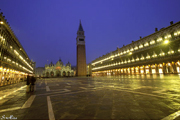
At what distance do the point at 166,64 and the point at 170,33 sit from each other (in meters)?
10.5

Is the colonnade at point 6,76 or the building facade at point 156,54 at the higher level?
the building facade at point 156,54

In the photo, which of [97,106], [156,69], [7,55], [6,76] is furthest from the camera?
[156,69]

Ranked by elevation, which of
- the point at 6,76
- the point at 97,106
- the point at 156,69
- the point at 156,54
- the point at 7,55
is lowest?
the point at 97,106

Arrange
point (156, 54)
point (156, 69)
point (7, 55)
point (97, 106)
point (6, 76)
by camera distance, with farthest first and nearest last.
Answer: point (156, 54)
point (156, 69)
point (7, 55)
point (6, 76)
point (97, 106)

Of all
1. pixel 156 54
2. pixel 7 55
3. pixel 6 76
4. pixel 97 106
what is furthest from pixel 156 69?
pixel 7 55

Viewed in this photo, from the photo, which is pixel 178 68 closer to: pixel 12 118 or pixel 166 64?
pixel 166 64

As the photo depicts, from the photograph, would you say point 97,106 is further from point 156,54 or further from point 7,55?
point 156,54

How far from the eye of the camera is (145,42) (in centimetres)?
4041

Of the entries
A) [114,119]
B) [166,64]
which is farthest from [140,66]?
[114,119]

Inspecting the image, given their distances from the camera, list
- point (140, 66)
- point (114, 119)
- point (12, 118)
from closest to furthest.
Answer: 1. point (114, 119)
2. point (12, 118)
3. point (140, 66)

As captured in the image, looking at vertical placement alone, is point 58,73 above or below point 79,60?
below

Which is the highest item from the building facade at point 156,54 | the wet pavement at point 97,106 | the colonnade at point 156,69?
the building facade at point 156,54

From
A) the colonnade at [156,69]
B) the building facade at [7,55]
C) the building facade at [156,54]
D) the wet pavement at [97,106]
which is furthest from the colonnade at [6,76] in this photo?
the colonnade at [156,69]

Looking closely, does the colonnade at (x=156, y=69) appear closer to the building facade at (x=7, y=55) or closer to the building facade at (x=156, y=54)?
the building facade at (x=156, y=54)
